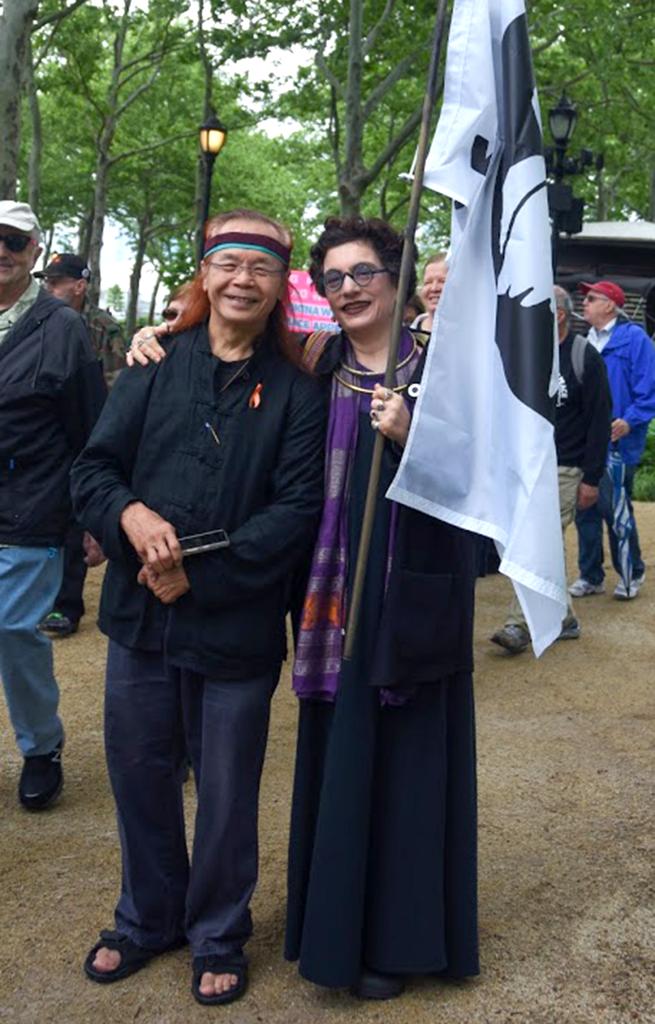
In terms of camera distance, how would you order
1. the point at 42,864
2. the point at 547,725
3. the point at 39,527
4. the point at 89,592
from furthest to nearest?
the point at 89,592 → the point at 547,725 → the point at 39,527 → the point at 42,864

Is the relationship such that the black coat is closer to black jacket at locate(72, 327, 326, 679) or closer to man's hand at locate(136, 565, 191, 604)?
black jacket at locate(72, 327, 326, 679)

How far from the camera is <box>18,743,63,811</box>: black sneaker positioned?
4.45 m

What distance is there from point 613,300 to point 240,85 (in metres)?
14.5

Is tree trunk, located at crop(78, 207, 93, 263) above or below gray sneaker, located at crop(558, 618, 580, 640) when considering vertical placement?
below

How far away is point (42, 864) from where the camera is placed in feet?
13.1

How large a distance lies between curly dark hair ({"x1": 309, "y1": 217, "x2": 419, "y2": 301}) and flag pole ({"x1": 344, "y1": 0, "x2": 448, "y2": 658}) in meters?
0.09

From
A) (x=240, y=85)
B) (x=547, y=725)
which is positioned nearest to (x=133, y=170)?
(x=240, y=85)

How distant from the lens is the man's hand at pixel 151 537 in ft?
9.76

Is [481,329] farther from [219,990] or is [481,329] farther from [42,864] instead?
[42,864]

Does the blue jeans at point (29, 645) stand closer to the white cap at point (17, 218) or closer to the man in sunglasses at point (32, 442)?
the man in sunglasses at point (32, 442)

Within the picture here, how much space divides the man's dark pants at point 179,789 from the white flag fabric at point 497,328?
75 centimetres

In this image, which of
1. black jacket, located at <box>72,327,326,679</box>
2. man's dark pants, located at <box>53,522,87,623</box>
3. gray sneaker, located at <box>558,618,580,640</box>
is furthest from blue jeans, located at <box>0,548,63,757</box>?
gray sneaker, located at <box>558,618,580,640</box>

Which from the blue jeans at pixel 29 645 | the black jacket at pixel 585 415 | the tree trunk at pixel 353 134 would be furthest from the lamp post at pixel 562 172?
the blue jeans at pixel 29 645

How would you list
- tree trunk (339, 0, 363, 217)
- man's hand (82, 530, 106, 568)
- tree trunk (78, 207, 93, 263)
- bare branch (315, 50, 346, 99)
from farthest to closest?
tree trunk (78, 207, 93, 263) < bare branch (315, 50, 346, 99) < tree trunk (339, 0, 363, 217) < man's hand (82, 530, 106, 568)
